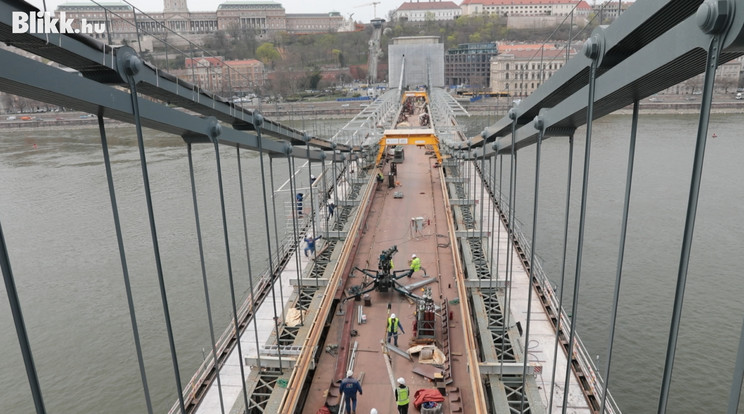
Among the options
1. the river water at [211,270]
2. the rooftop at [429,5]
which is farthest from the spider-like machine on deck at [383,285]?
the rooftop at [429,5]

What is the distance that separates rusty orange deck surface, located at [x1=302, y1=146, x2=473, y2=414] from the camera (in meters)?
7.57

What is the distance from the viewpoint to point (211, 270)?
15.8 meters

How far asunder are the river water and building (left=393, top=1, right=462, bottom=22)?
9698cm

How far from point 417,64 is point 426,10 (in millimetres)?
71630

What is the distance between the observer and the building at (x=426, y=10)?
118 meters

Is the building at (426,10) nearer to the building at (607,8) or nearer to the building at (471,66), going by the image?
the building at (471,66)

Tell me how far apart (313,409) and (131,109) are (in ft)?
16.0

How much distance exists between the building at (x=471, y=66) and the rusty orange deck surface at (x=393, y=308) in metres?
44.3

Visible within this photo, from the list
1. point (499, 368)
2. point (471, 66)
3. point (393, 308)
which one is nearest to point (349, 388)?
point (499, 368)

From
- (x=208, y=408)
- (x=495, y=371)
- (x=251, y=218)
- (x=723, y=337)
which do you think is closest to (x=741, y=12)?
(x=495, y=371)

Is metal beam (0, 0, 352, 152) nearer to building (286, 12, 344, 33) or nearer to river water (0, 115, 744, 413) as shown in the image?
river water (0, 115, 744, 413)

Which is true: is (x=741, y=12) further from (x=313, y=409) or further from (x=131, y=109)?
(x=313, y=409)

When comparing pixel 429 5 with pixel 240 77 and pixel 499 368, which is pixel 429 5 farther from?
pixel 499 368

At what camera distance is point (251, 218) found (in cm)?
2028
